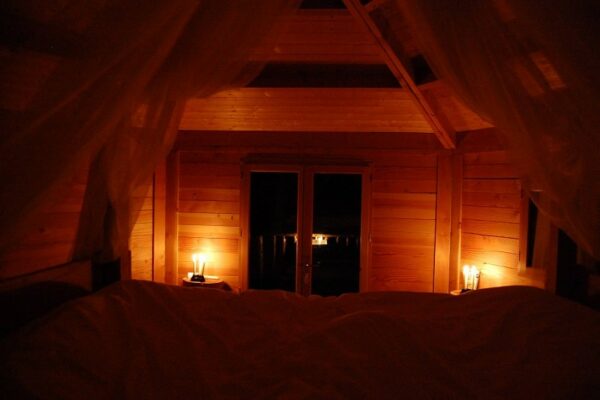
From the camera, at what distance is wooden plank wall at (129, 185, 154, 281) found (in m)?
3.78

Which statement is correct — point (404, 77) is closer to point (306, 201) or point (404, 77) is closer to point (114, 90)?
point (306, 201)

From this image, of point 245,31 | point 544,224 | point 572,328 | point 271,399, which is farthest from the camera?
point 544,224

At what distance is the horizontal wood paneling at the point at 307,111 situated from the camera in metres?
3.49

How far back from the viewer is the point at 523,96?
1571 mm

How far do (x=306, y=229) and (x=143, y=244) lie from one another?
169cm

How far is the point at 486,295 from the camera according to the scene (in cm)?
204

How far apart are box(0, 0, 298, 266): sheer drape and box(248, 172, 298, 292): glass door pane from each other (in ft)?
7.41

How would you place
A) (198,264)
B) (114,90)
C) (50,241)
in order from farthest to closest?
(198,264), (50,241), (114,90)

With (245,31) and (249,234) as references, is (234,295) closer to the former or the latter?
(245,31)

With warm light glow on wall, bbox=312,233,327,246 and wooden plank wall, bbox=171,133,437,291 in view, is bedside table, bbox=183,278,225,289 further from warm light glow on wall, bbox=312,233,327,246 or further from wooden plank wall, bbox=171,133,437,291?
warm light glow on wall, bbox=312,233,327,246

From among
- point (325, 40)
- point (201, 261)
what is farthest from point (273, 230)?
point (325, 40)

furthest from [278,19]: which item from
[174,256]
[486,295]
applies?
[174,256]

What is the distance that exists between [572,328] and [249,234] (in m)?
3.12

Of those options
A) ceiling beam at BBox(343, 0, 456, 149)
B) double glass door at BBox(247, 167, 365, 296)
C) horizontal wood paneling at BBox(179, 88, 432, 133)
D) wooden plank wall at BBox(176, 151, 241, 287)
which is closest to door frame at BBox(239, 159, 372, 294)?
double glass door at BBox(247, 167, 365, 296)
